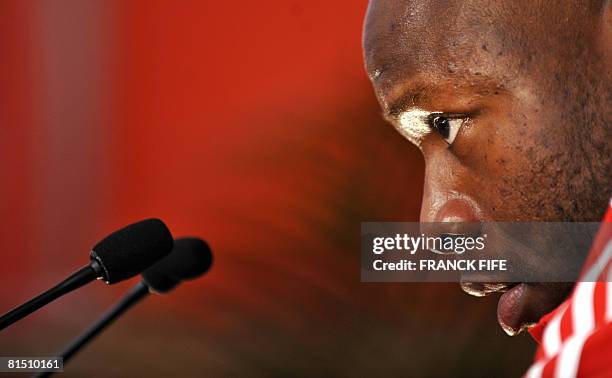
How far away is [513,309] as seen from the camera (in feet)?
3.22

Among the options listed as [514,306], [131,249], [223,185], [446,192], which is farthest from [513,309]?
[223,185]

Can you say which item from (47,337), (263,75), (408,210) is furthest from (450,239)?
(47,337)

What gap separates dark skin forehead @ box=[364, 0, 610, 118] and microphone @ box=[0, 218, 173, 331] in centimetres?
34

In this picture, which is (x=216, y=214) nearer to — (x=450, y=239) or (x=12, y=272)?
(x=12, y=272)

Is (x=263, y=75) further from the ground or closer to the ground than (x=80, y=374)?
further from the ground

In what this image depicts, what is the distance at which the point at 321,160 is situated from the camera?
1885 mm

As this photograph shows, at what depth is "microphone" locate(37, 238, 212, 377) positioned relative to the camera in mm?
1110

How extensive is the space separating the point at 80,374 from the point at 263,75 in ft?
2.58

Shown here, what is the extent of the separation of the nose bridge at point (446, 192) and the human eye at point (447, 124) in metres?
0.02

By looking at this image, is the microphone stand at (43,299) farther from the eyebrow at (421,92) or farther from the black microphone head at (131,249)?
the eyebrow at (421,92)

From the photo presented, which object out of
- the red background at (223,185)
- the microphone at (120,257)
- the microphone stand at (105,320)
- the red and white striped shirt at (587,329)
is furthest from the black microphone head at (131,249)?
Answer: the red background at (223,185)

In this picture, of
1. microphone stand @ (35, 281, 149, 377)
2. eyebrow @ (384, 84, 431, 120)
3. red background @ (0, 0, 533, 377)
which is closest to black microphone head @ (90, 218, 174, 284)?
microphone stand @ (35, 281, 149, 377)

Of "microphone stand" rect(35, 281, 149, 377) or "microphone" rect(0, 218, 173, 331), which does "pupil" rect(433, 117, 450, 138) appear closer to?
"microphone" rect(0, 218, 173, 331)

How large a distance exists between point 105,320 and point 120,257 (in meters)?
0.19
